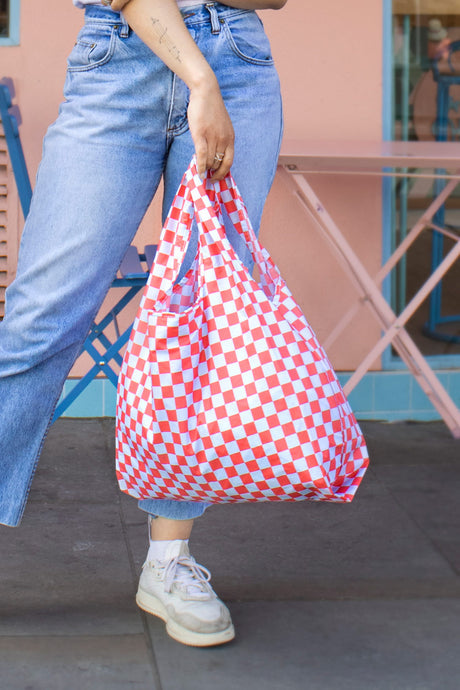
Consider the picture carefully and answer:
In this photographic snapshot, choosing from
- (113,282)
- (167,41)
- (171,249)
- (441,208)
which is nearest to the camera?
(167,41)

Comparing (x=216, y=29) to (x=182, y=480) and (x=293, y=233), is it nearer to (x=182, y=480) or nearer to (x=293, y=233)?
(x=182, y=480)

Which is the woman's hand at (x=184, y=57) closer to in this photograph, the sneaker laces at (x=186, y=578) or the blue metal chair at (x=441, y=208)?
the sneaker laces at (x=186, y=578)

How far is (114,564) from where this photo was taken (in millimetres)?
2645

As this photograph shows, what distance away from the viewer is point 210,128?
1.92 metres

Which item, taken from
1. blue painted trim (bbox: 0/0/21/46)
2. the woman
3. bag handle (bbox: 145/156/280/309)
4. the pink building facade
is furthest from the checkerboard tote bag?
blue painted trim (bbox: 0/0/21/46)

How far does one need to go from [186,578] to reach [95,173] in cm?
89

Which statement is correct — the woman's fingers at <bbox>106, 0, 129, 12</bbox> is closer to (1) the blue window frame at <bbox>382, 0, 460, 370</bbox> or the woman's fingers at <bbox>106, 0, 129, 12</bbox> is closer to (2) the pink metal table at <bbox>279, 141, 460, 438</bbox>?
(2) the pink metal table at <bbox>279, 141, 460, 438</bbox>

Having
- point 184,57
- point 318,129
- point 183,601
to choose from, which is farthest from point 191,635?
point 318,129

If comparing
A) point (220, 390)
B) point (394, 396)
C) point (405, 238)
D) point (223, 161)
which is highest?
point (223, 161)

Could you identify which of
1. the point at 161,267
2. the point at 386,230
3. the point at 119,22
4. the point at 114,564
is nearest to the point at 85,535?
the point at 114,564

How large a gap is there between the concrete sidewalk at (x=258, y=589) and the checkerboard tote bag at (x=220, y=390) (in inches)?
15.8

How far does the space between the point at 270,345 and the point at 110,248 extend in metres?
0.39

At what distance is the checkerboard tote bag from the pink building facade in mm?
1825

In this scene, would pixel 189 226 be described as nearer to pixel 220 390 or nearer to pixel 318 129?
pixel 220 390
